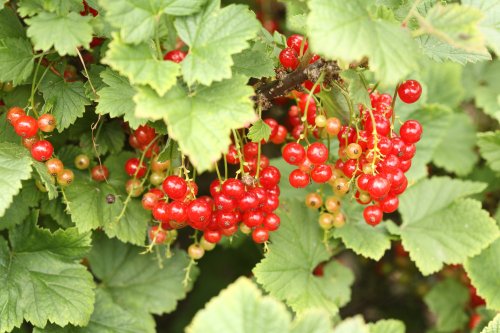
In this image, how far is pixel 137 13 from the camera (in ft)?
4.45

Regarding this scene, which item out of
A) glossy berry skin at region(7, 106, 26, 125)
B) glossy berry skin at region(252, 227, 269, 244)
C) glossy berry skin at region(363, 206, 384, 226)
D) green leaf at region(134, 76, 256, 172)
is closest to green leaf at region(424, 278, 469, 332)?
glossy berry skin at region(363, 206, 384, 226)

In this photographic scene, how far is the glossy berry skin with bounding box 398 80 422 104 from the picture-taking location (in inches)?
65.0

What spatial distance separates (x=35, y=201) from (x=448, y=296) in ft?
6.17

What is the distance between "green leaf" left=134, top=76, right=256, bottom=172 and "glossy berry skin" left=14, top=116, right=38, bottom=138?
1.45ft

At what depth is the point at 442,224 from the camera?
217cm

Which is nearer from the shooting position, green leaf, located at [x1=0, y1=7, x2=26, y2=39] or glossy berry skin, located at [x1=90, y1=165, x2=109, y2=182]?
green leaf, located at [x1=0, y1=7, x2=26, y2=39]

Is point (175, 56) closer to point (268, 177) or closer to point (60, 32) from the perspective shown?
point (60, 32)

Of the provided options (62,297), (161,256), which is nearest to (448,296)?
(161,256)

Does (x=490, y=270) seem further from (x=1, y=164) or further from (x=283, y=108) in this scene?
(x=1, y=164)

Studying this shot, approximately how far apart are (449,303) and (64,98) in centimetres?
194

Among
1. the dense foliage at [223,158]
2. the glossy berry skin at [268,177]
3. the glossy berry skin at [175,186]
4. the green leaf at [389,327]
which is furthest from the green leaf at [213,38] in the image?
the green leaf at [389,327]

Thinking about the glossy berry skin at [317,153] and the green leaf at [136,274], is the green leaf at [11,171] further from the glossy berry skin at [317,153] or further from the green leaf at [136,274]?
the glossy berry skin at [317,153]

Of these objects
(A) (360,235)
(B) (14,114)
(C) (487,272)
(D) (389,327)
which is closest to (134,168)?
(B) (14,114)

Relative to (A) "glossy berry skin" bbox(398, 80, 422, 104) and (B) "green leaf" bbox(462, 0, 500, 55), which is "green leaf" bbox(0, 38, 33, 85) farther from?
(B) "green leaf" bbox(462, 0, 500, 55)
